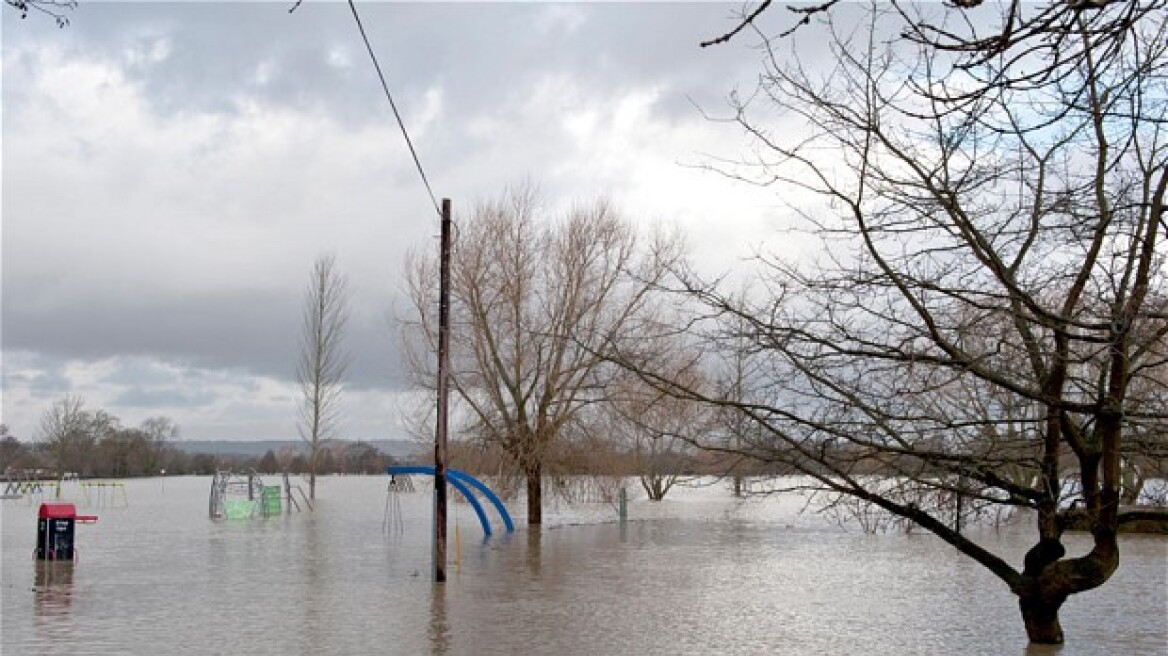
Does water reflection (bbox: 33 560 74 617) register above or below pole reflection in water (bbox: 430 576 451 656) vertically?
above

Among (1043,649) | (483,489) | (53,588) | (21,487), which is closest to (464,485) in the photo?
(483,489)

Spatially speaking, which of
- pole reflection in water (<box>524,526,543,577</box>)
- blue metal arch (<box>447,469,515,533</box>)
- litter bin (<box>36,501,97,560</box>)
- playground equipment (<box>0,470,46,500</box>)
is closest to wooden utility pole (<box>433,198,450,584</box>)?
pole reflection in water (<box>524,526,543,577</box>)

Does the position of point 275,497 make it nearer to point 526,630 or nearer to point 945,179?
point 526,630

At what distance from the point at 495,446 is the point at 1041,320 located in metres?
26.1

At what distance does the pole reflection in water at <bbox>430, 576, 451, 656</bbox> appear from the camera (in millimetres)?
12103

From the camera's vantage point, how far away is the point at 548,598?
16.4 meters

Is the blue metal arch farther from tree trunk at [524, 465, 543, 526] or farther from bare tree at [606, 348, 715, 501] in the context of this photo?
bare tree at [606, 348, 715, 501]

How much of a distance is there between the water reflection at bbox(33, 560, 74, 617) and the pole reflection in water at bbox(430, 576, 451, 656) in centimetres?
454

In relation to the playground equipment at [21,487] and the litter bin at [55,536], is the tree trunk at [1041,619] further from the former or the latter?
the playground equipment at [21,487]

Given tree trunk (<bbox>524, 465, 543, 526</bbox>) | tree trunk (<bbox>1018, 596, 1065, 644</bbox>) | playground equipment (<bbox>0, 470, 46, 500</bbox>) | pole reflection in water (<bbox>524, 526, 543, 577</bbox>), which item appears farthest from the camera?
playground equipment (<bbox>0, 470, 46, 500</bbox>)

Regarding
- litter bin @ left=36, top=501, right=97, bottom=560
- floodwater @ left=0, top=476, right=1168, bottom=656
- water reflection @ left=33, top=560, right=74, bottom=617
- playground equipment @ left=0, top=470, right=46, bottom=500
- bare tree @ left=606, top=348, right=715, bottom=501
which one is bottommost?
floodwater @ left=0, top=476, right=1168, bottom=656

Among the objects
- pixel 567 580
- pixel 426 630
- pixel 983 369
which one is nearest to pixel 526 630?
pixel 426 630

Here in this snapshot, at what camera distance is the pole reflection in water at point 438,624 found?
12103 mm

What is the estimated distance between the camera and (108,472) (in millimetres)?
114625
